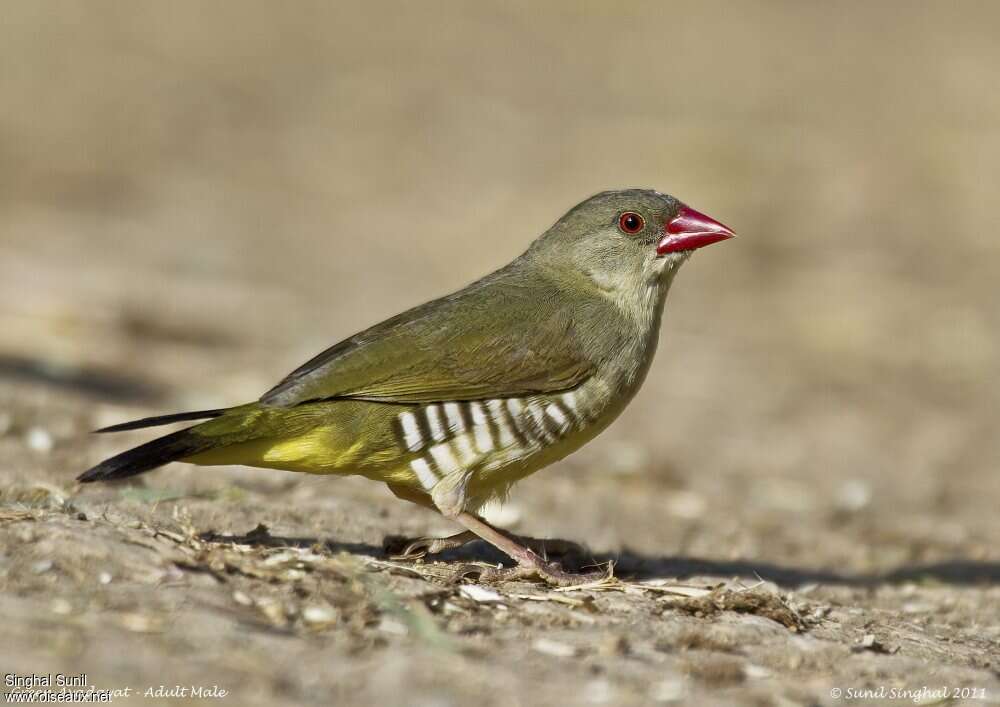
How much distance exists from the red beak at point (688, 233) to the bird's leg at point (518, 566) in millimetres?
1345

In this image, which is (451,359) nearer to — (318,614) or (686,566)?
(318,614)

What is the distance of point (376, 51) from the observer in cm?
1892

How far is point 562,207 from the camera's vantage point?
12.9m

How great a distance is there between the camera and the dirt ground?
3.96 metres

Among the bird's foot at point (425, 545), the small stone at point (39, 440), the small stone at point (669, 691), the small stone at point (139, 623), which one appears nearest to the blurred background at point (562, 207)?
the small stone at point (39, 440)

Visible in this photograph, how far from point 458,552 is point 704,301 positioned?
6614 millimetres

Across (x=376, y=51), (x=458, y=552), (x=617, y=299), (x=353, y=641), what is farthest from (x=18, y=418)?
(x=376, y=51)

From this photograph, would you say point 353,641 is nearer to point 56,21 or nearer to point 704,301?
point 704,301

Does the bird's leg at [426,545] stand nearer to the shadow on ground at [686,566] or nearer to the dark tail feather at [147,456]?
the shadow on ground at [686,566]

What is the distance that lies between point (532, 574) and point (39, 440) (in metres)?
2.80

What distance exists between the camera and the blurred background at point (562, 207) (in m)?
8.40

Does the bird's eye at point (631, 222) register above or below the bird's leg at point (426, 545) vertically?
above

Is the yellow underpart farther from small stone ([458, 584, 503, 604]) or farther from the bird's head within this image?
the bird's head

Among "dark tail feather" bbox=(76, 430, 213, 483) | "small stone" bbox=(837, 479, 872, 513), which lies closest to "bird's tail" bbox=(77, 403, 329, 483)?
"dark tail feather" bbox=(76, 430, 213, 483)
